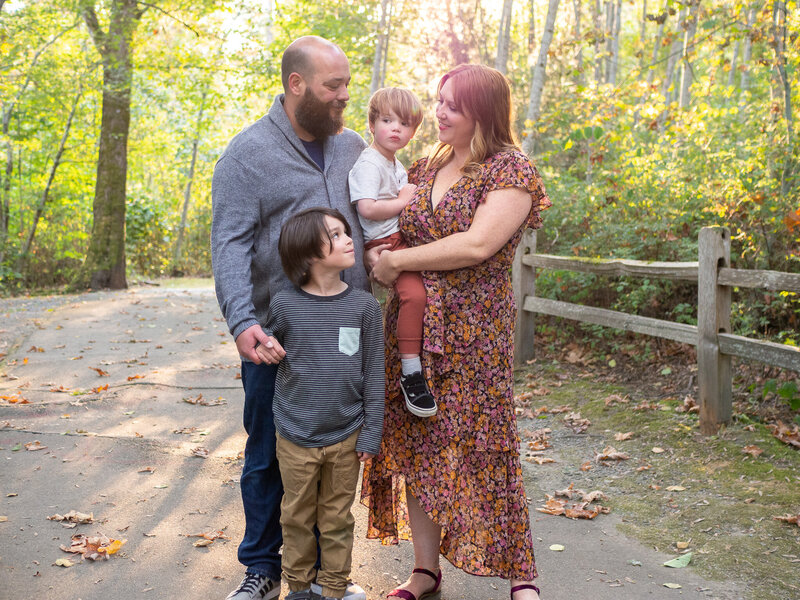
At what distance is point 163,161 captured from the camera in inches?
1118

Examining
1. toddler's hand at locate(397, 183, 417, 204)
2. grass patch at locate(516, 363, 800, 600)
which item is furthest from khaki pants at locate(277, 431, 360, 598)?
grass patch at locate(516, 363, 800, 600)

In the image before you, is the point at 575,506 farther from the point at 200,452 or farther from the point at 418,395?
the point at 200,452

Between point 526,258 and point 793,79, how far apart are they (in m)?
3.09

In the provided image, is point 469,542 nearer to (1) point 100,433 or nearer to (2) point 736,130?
(1) point 100,433

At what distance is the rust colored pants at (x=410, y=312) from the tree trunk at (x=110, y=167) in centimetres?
1287

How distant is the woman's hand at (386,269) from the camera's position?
304 centimetres

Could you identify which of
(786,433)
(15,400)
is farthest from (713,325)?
(15,400)

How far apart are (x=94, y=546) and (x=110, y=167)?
12.9 meters

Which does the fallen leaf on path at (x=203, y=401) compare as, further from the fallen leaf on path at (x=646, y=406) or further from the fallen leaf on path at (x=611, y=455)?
the fallen leaf on path at (x=646, y=406)

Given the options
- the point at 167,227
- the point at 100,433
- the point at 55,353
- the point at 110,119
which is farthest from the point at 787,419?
the point at 167,227

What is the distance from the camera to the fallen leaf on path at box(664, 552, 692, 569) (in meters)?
3.82

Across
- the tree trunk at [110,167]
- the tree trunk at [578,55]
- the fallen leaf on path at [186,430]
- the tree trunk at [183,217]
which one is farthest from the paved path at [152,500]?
the tree trunk at [183,217]

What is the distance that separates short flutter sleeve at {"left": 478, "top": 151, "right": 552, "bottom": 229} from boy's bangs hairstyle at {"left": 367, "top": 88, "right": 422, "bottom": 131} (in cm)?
44

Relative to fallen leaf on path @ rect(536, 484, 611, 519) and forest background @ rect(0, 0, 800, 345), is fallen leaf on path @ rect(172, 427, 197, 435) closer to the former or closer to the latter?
fallen leaf on path @ rect(536, 484, 611, 519)
